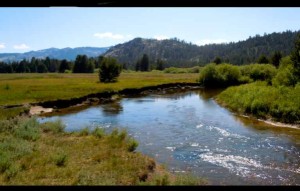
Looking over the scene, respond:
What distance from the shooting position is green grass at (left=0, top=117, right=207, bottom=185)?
13.6 m

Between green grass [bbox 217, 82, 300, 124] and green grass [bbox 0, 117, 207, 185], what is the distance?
1629 centimetres

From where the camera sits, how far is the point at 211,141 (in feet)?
82.3

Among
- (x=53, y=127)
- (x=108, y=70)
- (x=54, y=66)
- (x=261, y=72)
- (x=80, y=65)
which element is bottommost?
(x=53, y=127)

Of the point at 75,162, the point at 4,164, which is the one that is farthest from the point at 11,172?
the point at 75,162

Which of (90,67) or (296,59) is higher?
(296,59)

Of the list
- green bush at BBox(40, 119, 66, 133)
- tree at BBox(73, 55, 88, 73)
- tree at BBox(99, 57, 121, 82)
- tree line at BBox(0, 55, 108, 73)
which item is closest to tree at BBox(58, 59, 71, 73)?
tree line at BBox(0, 55, 108, 73)

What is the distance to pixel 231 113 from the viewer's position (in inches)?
1561

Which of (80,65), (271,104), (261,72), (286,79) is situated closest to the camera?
(271,104)

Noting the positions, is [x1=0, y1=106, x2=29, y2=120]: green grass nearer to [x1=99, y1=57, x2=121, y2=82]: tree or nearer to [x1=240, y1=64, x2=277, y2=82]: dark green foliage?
[x1=99, y1=57, x2=121, y2=82]: tree

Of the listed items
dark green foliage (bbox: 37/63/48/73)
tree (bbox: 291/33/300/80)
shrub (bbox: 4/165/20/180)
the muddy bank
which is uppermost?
tree (bbox: 291/33/300/80)

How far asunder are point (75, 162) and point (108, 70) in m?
66.4

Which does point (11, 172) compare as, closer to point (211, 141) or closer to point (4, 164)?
point (4, 164)
